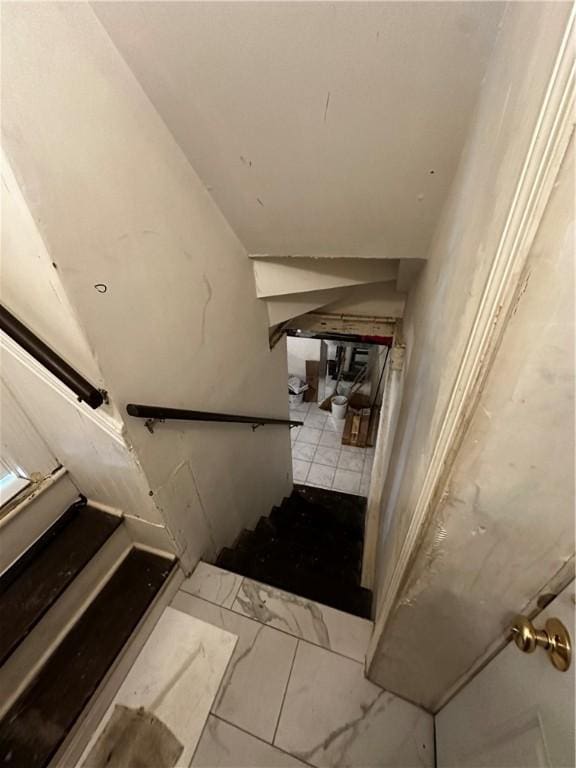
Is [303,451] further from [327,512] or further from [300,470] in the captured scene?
[327,512]

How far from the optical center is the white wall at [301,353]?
4759mm

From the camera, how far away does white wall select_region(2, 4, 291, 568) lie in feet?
1.86

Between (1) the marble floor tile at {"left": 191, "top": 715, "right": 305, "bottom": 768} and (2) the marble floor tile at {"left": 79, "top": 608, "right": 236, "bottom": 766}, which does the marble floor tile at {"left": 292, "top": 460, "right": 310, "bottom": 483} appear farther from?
(1) the marble floor tile at {"left": 191, "top": 715, "right": 305, "bottom": 768}

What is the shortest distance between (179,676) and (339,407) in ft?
11.8

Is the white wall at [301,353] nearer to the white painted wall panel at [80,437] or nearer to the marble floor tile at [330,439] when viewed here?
the marble floor tile at [330,439]

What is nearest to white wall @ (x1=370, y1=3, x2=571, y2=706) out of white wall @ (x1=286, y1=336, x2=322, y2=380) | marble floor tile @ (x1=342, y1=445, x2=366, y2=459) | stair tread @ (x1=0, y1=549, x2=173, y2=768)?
stair tread @ (x1=0, y1=549, x2=173, y2=768)

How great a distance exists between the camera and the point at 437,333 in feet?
2.79

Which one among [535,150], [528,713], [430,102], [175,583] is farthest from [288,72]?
[175,583]

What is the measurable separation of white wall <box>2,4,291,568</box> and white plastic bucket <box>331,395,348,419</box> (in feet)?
10.0

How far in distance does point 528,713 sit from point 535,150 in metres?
0.95

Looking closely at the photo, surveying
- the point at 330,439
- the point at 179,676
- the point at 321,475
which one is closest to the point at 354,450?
the point at 330,439

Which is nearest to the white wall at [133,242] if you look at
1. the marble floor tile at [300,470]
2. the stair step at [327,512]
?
the stair step at [327,512]

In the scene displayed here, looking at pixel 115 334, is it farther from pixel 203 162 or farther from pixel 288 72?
pixel 288 72

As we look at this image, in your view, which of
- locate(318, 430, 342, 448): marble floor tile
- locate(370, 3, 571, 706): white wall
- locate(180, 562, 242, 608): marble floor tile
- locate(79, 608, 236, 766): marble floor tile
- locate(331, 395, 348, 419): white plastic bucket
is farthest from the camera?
locate(331, 395, 348, 419): white plastic bucket
